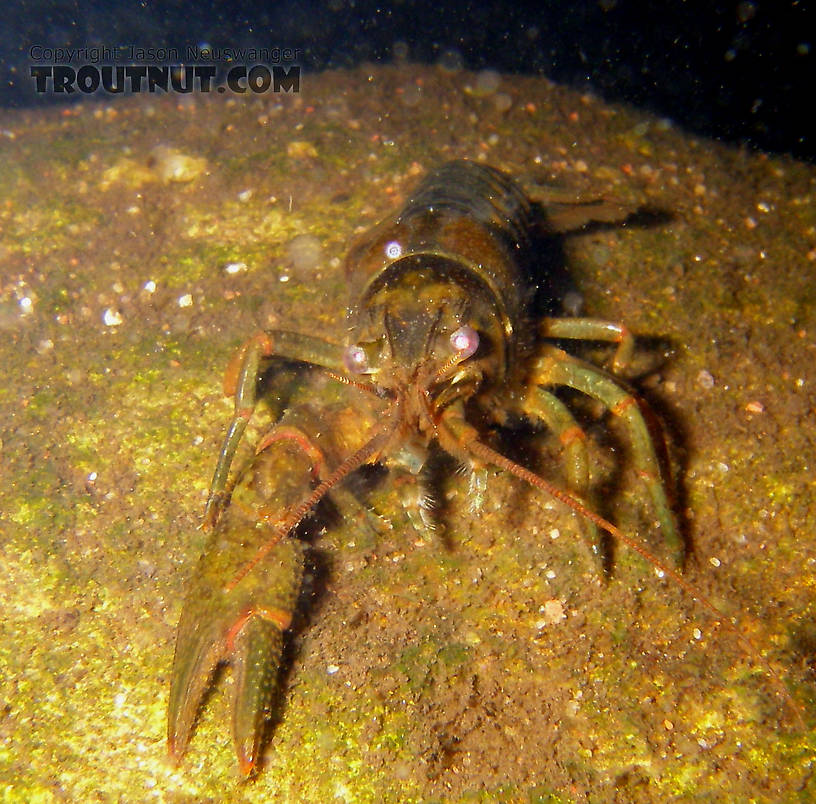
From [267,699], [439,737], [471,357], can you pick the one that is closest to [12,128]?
[471,357]

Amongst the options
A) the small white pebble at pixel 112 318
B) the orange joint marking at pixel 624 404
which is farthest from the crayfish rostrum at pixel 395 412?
the small white pebble at pixel 112 318

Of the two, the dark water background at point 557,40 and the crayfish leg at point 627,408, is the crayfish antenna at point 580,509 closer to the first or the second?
the crayfish leg at point 627,408

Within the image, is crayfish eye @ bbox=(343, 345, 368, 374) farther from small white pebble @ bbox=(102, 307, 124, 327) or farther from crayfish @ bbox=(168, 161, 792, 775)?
small white pebble @ bbox=(102, 307, 124, 327)

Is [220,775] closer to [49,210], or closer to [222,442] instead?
[222,442]

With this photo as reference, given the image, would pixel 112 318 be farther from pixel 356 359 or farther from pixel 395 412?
pixel 395 412

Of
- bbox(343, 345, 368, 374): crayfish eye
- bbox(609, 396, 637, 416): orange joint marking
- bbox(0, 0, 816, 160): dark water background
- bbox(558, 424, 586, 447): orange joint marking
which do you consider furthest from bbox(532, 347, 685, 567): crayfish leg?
bbox(0, 0, 816, 160): dark water background
